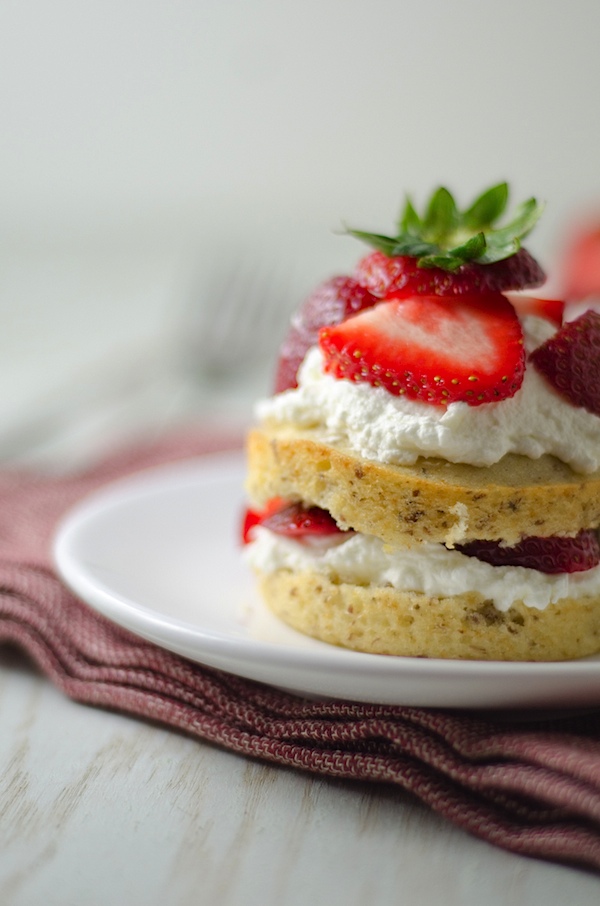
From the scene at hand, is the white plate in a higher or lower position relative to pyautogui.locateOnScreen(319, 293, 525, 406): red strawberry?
lower

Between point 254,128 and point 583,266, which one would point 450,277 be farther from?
point 254,128

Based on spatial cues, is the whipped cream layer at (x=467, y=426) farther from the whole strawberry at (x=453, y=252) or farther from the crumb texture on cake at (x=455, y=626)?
the crumb texture on cake at (x=455, y=626)

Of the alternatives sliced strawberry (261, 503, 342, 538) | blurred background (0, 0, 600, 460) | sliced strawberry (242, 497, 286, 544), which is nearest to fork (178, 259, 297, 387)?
blurred background (0, 0, 600, 460)

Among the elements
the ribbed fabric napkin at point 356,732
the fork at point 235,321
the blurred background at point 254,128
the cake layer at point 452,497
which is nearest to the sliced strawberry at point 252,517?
the cake layer at point 452,497

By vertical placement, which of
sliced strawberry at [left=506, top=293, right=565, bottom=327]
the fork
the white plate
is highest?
sliced strawberry at [left=506, top=293, right=565, bottom=327]

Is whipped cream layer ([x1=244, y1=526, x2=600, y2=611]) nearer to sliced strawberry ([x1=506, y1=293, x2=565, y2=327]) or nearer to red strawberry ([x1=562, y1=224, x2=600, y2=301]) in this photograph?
sliced strawberry ([x1=506, y1=293, x2=565, y2=327])

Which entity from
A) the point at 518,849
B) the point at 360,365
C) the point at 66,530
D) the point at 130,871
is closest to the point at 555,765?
the point at 518,849
